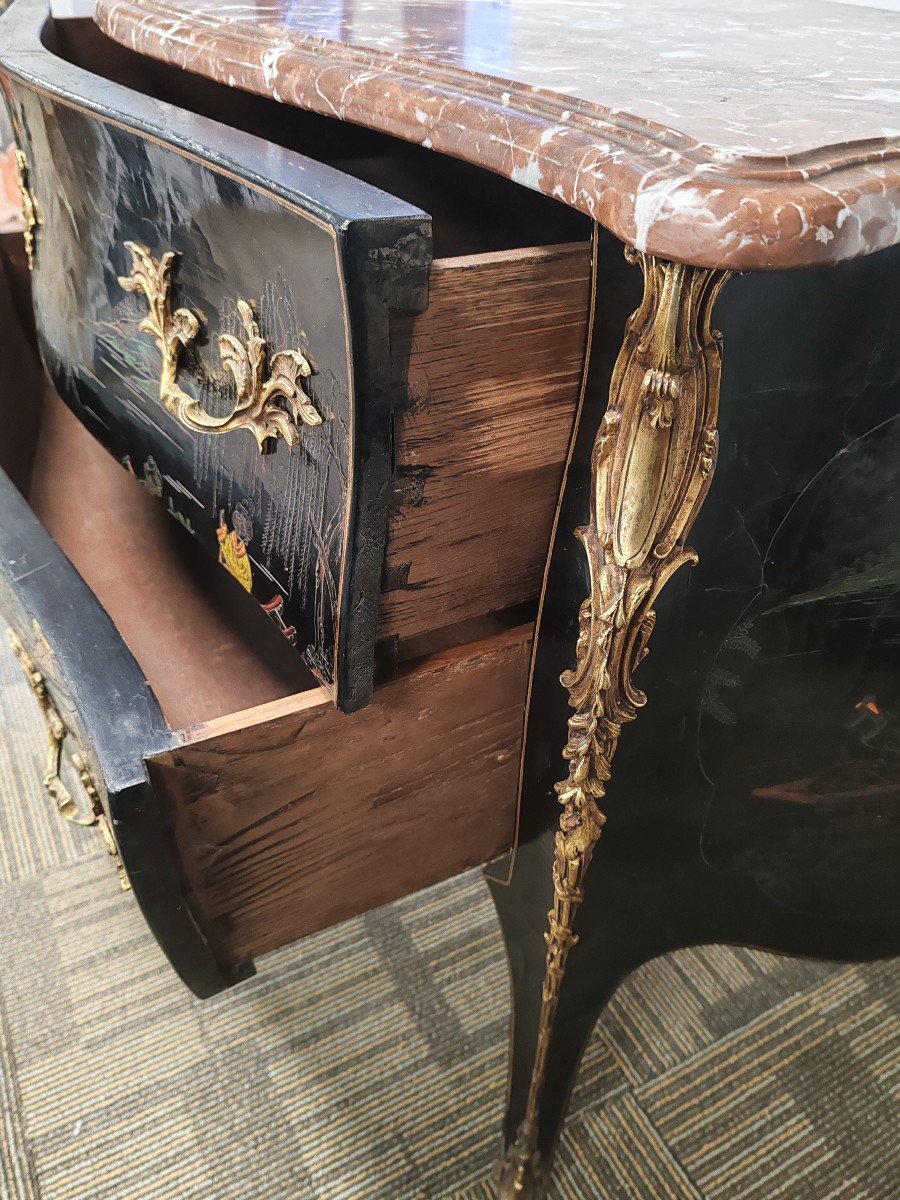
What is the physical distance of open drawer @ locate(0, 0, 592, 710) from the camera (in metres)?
0.36

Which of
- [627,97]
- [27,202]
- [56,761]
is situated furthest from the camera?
[27,202]

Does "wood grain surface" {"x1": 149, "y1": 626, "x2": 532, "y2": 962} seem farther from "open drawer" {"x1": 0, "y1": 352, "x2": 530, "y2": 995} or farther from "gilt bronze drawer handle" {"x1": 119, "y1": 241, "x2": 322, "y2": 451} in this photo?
"gilt bronze drawer handle" {"x1": 119, "y1": 241, "x2": 322, "y2": 451}

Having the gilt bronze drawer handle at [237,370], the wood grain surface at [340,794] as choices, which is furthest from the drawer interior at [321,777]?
the gilt bronze drawer handle at [237,370]

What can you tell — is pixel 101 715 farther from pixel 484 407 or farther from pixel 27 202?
pixel 27 202

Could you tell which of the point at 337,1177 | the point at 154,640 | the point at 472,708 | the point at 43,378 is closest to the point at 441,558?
the point at 472,708

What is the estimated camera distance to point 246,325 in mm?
438

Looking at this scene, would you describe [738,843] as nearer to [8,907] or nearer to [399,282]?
[399,282]

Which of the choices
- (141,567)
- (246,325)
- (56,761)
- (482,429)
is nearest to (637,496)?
(482,429)

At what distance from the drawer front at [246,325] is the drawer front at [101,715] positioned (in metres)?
0.09

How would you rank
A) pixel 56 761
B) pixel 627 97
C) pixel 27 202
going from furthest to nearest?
pixel 27 202
pixel 56 761
pixel 627 97

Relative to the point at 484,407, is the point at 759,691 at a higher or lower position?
lower

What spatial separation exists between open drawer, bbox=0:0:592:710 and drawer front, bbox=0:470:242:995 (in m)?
0.09

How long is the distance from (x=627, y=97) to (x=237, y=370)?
0.22 meters

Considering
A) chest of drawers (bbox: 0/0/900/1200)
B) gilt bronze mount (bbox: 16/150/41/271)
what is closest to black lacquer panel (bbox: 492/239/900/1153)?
chest of drawers (bbox: 0/0/900/1200)
